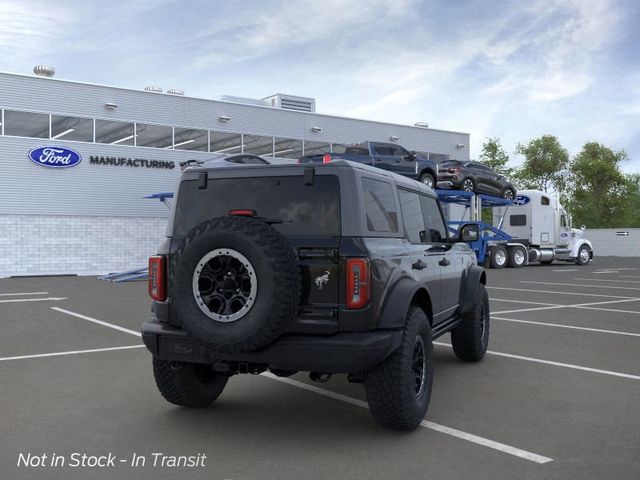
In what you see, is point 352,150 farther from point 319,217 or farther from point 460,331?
point 319,217

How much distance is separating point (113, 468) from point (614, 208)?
7307cm

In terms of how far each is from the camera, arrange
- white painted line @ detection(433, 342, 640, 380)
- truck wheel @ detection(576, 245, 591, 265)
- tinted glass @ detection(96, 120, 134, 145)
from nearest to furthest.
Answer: white painted line @ detection(433, 342, 640, 380) → tinted glass @ detection(96, 120, 134, 145) → truck wheel @ detection(576, 245, 591, 265)

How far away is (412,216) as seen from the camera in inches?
233

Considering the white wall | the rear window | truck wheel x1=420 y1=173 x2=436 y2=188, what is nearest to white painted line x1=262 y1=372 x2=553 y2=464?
the rear window

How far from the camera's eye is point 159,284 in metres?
5.02

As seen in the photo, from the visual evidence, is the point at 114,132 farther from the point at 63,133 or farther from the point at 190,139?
the point at 190,139

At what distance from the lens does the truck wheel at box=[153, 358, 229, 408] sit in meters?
5.29

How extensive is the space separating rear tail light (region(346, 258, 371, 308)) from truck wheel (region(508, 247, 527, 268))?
88.0ft

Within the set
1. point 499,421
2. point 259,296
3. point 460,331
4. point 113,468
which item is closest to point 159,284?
point 259,296

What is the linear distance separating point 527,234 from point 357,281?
92.4ft

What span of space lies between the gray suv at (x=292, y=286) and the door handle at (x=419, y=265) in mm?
30

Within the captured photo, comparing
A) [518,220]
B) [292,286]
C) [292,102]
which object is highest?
[292,102]

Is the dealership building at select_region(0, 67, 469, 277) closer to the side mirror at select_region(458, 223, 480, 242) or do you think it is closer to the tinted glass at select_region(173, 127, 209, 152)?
the tinted glass at select_region(173, 127, 209, 152)

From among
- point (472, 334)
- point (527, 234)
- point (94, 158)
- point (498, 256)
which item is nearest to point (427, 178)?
point (498, 256)
